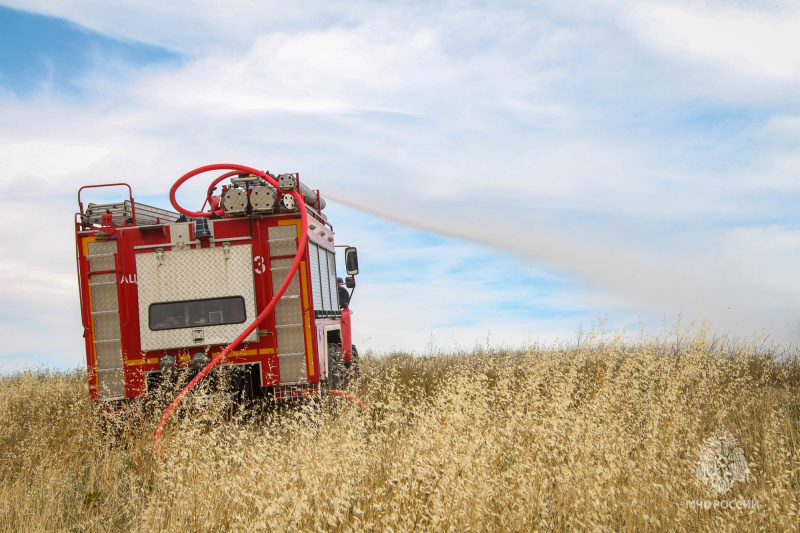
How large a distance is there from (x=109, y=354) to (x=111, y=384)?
1.48ft

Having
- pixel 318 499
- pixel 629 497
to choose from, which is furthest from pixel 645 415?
pixel 318 499

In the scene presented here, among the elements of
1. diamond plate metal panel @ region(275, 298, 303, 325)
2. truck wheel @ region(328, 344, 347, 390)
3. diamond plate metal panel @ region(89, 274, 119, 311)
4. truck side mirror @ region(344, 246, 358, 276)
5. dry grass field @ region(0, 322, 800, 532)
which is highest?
truck side mirror @ region(344, 246, 358, 276)

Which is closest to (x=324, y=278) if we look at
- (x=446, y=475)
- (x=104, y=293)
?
(x=104, y=293)

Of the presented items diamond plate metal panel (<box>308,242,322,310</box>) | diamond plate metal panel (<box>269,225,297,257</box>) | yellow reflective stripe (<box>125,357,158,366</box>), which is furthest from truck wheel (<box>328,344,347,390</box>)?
yellow reflective stripe (<box>125,357,158,366</box>)

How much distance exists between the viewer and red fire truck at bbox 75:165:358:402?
9461mm

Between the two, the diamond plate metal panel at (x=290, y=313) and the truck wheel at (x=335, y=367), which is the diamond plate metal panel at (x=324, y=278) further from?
the diamond plate metal panel at (x=290, y=313)

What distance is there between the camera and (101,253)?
976 cm

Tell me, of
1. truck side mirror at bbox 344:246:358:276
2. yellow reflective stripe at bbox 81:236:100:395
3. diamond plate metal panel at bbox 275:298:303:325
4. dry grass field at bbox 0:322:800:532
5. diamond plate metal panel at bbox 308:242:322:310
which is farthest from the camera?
truck side mirror at bbox 344:246:358:276

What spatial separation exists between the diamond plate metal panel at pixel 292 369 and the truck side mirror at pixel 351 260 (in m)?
3.17

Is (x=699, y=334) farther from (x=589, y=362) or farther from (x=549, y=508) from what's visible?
(x=549, y=508)

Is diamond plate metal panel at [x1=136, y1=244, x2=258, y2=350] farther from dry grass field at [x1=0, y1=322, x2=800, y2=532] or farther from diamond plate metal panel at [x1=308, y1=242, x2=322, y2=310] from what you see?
dry grass field at [x1=0, y1=322, x2=800, y2=532]

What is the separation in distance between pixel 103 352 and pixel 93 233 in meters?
1.81

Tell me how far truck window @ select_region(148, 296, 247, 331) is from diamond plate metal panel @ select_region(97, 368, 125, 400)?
0.96m

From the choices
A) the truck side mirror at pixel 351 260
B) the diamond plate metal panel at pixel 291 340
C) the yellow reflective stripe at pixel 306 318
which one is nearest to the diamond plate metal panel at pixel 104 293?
the diamond plate metal panel at pixel 291 340
